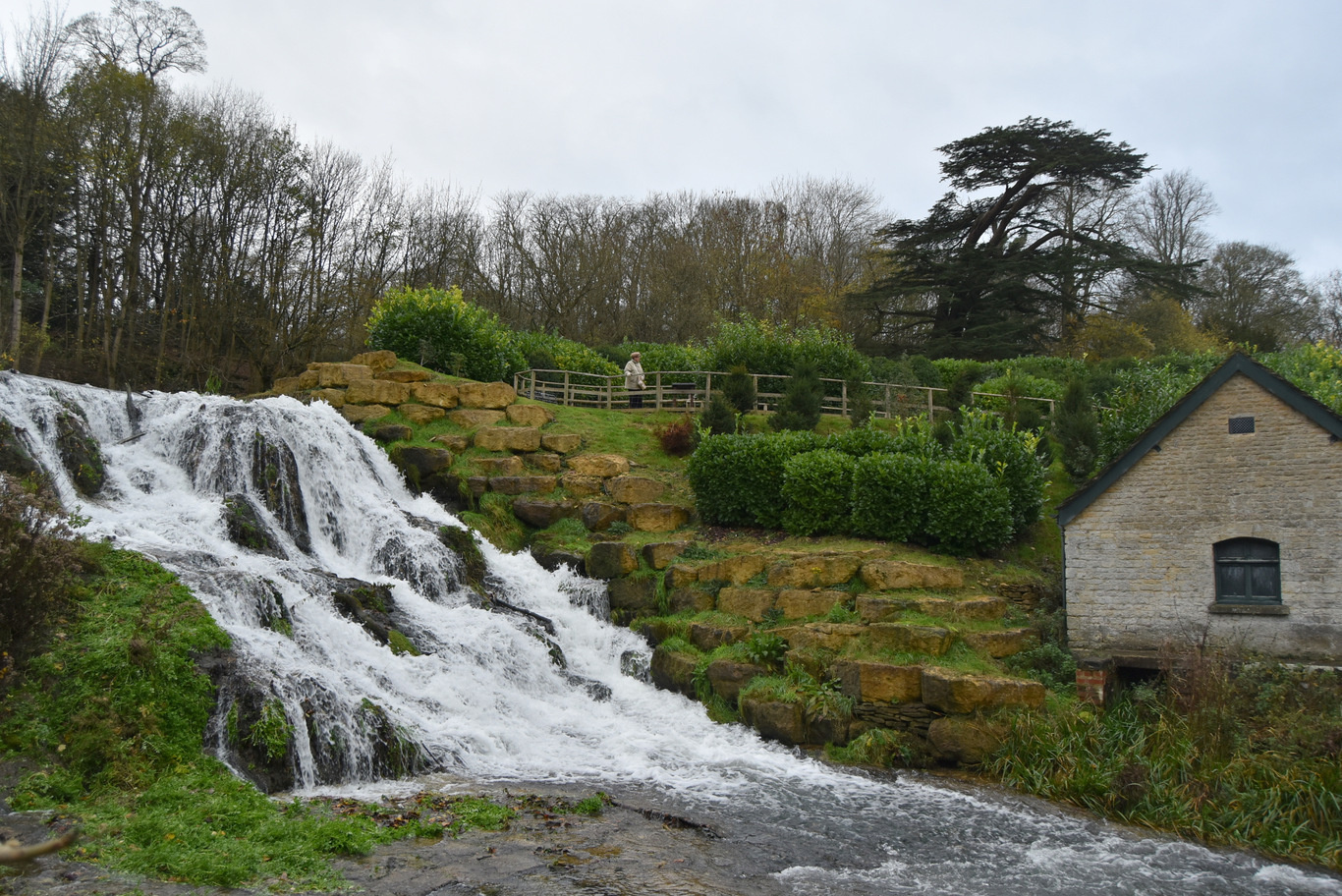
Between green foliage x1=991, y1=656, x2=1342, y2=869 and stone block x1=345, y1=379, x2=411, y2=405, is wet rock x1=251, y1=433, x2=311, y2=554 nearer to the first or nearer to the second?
stone block x1=345, y1=379, x2=411, y2=405

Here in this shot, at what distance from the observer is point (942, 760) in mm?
10594

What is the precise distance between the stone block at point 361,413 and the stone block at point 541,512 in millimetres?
3697

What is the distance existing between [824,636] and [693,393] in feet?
36.6

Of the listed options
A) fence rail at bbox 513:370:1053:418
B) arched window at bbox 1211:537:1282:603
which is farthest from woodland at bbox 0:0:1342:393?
arched window at bbox 1211:537:1282:603

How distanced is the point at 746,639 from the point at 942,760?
3070mm

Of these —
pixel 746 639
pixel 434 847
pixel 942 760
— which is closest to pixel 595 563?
pixel 746 639

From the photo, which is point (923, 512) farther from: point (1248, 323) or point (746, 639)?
point (1248, 323)

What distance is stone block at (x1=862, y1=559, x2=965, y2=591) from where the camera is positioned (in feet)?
42.0

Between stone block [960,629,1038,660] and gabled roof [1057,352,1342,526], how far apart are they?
5.24 feet

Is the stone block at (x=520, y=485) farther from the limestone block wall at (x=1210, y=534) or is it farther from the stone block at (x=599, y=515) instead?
the limestone block wall at (x=1210, y=534)

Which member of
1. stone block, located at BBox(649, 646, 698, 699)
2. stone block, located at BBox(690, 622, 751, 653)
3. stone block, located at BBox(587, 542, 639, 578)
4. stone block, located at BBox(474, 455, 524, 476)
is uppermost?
stone block, located at BBox(474, 455, 524, 476)

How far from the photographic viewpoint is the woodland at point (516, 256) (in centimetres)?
2211

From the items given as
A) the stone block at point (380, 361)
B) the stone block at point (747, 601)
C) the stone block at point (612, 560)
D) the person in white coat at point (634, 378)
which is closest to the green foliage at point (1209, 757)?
the stone block at point (747, 601)

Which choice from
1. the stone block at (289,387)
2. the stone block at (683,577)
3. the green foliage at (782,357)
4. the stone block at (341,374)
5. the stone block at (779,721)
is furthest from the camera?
the green foliage at (782,357)
